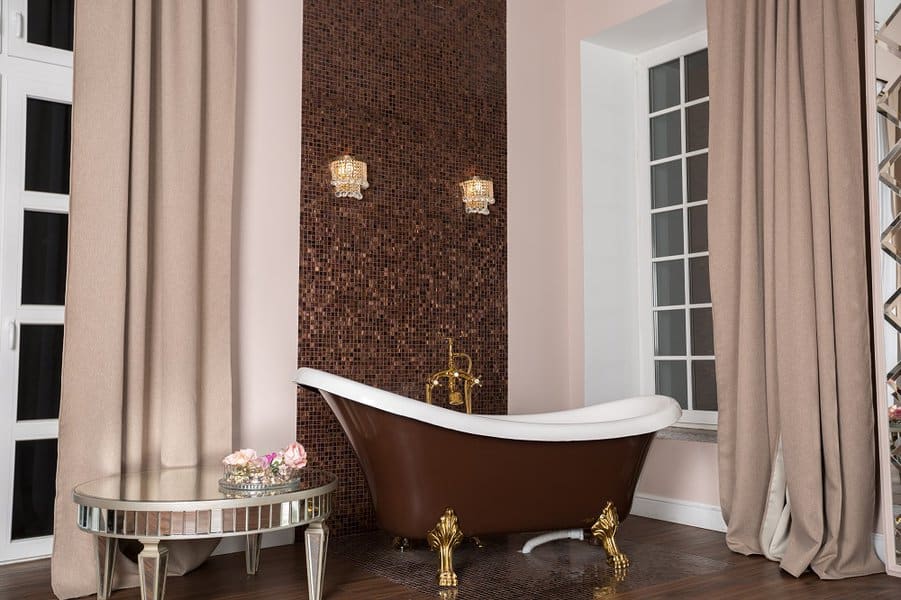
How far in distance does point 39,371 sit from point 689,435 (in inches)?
120

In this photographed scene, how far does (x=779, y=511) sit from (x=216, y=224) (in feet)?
8.50

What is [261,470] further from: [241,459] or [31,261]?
[31,261]

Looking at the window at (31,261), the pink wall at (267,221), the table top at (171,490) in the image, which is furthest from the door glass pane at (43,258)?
the table top at (171,490)

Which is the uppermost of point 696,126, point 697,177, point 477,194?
point 696,126

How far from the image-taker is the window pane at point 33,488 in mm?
3205

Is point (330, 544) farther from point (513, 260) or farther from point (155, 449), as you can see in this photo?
point (513, 260)

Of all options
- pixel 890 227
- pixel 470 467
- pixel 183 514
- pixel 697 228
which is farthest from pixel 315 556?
pixel 697 228

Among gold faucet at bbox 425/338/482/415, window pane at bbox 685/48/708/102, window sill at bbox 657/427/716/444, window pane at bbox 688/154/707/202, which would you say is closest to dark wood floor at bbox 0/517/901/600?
window sill at bbox 657/427/716/444

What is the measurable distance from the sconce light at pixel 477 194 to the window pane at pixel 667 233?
108 cm

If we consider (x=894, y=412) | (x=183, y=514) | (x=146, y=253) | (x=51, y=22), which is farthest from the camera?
(x=51, y=22)

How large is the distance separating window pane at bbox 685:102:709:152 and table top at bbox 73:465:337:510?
2789 millimetres

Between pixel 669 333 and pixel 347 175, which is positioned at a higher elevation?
pixel 347 175

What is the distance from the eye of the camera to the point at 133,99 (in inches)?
124

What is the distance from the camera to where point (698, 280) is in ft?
14.5
